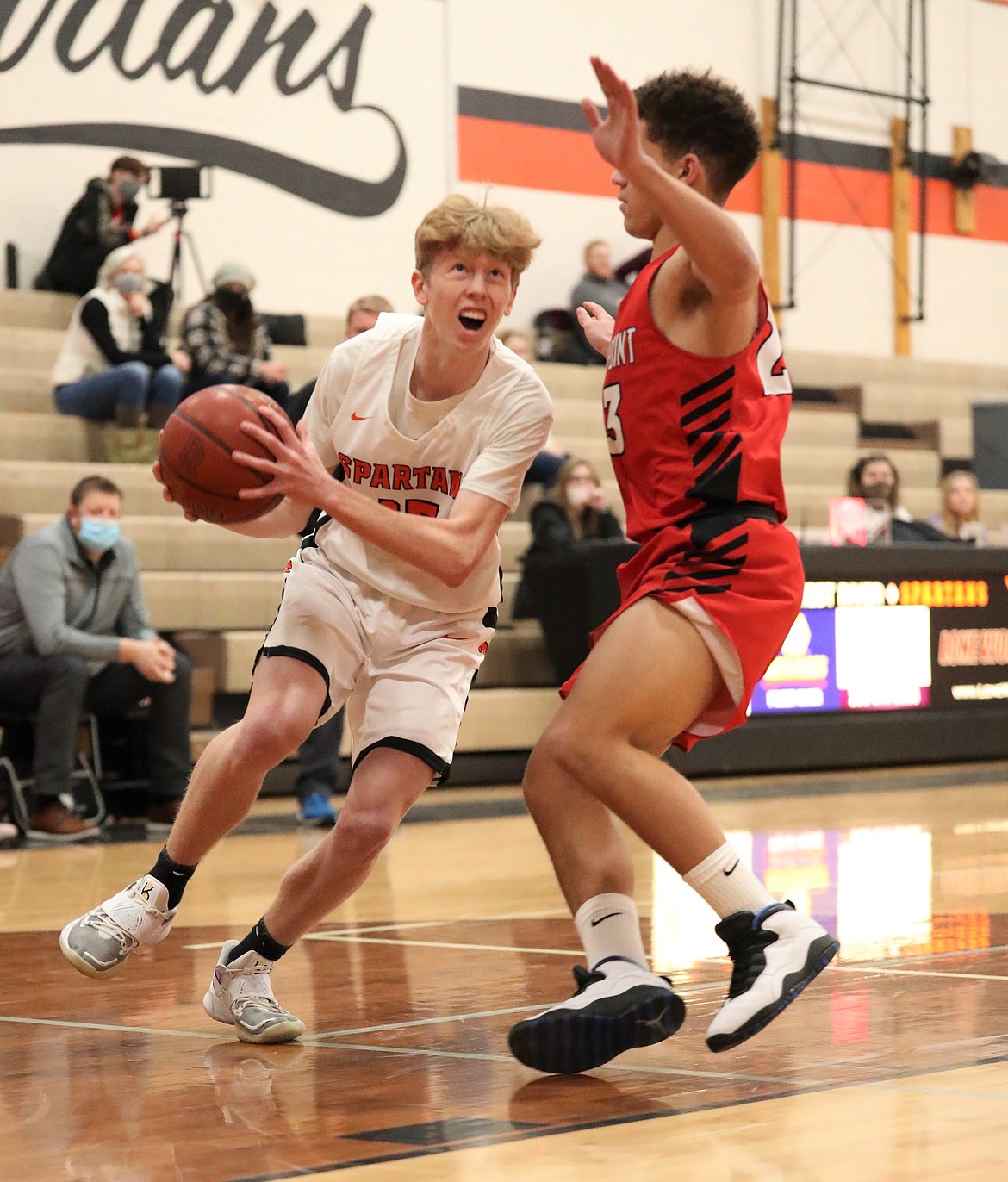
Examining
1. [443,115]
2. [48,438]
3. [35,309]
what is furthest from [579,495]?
[443,115]

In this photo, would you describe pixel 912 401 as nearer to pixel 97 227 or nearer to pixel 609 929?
pixel 97 227

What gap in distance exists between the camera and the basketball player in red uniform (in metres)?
2.97

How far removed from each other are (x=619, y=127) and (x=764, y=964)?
51.9 inches

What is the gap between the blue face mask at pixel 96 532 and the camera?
7.39 metres

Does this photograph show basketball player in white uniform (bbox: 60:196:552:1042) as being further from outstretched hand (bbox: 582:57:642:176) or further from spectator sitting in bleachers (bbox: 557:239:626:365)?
spectator sitting in bleachers (bbox: 557:239:626:365)

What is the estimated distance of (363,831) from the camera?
3365 mm

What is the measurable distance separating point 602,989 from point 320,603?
929 millimetres

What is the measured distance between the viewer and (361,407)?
358 cm

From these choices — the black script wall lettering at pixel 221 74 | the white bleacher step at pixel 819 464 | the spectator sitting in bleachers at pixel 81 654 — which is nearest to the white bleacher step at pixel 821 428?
the white bleacher step at pixel 819 464

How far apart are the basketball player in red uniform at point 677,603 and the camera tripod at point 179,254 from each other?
767 centimetres

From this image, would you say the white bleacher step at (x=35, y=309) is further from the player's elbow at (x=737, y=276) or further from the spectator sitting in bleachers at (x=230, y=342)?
the player's elbow at (x=737, y=276)

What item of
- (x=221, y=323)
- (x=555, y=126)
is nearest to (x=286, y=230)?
(x=555, y=126)

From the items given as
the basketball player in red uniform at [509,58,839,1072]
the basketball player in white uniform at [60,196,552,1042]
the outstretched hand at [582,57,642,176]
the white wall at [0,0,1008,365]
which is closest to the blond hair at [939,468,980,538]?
the white wall at [0,0,1008,365]

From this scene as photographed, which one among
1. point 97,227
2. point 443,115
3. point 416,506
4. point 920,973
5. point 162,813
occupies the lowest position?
point 162,813
